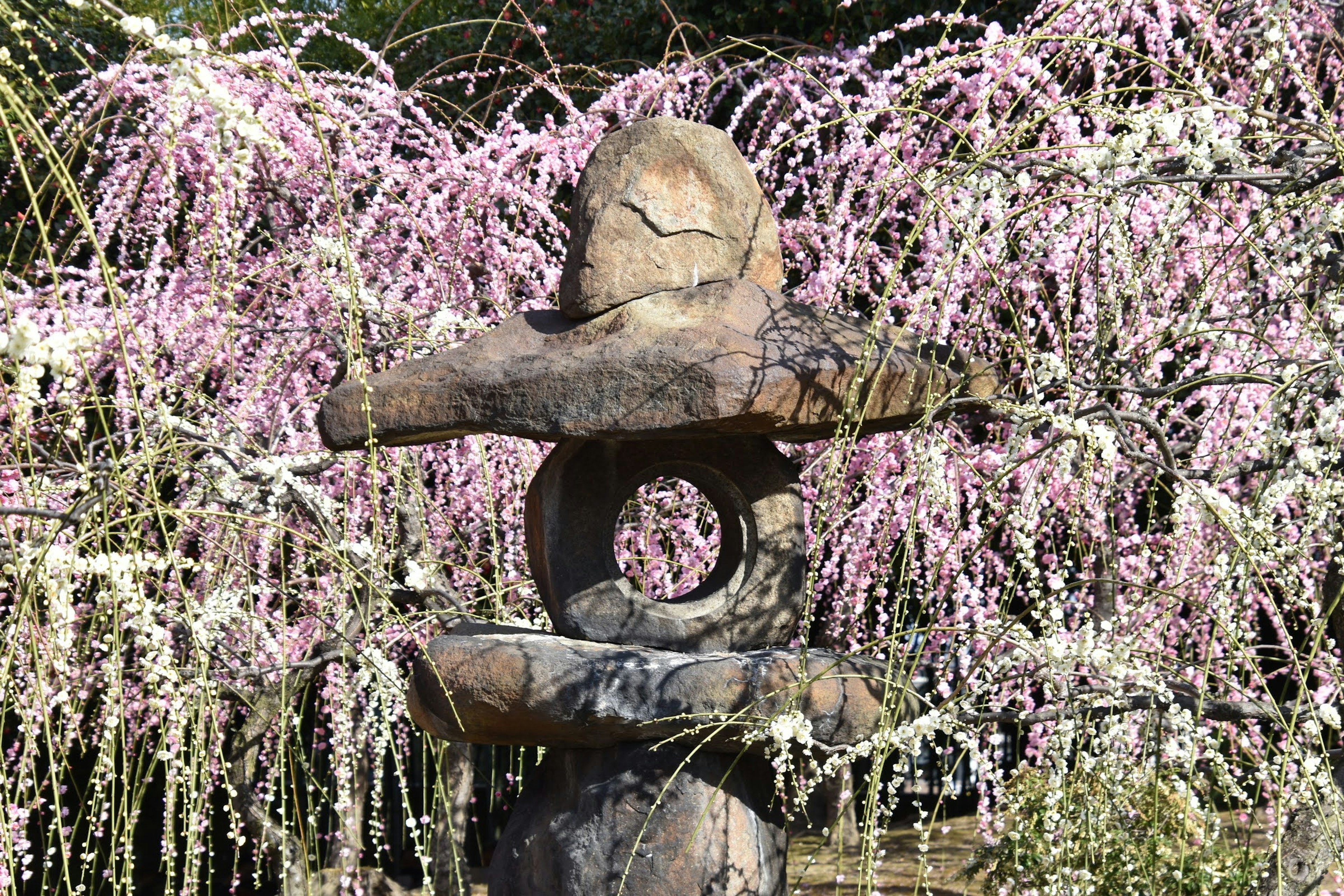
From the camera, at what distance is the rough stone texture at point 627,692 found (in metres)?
2.21

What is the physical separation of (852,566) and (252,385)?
77.2 inches

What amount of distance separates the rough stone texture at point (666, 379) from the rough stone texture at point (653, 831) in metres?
0.65

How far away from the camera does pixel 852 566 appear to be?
3.59 metres

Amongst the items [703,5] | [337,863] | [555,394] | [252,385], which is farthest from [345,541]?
[703,5]

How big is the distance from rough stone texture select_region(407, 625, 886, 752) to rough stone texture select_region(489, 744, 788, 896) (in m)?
0.07

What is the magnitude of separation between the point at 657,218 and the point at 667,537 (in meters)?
1.70

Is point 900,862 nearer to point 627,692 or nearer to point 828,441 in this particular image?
point 828,441

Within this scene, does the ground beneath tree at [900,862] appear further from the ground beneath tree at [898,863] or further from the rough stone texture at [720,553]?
the rough stone texture at [720,553]

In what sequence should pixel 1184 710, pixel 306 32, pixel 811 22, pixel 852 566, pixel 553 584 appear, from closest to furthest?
pixel 1184 710 → pixel 553 584 → pixel 852 566 → pixel 306 32 → pixel 811 22

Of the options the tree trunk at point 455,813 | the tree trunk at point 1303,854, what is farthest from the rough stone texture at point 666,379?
the tree trunk at point 455,813

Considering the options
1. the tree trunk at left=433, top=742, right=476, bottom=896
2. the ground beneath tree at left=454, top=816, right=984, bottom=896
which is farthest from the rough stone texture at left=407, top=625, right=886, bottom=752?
the ground beneath tree at left=454, top=816, right=984, bottom=896

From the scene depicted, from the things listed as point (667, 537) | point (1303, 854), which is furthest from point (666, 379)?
point (1303, 854)

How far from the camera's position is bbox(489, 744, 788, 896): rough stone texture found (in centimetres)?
228

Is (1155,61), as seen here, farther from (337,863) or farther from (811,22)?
(337,863)
